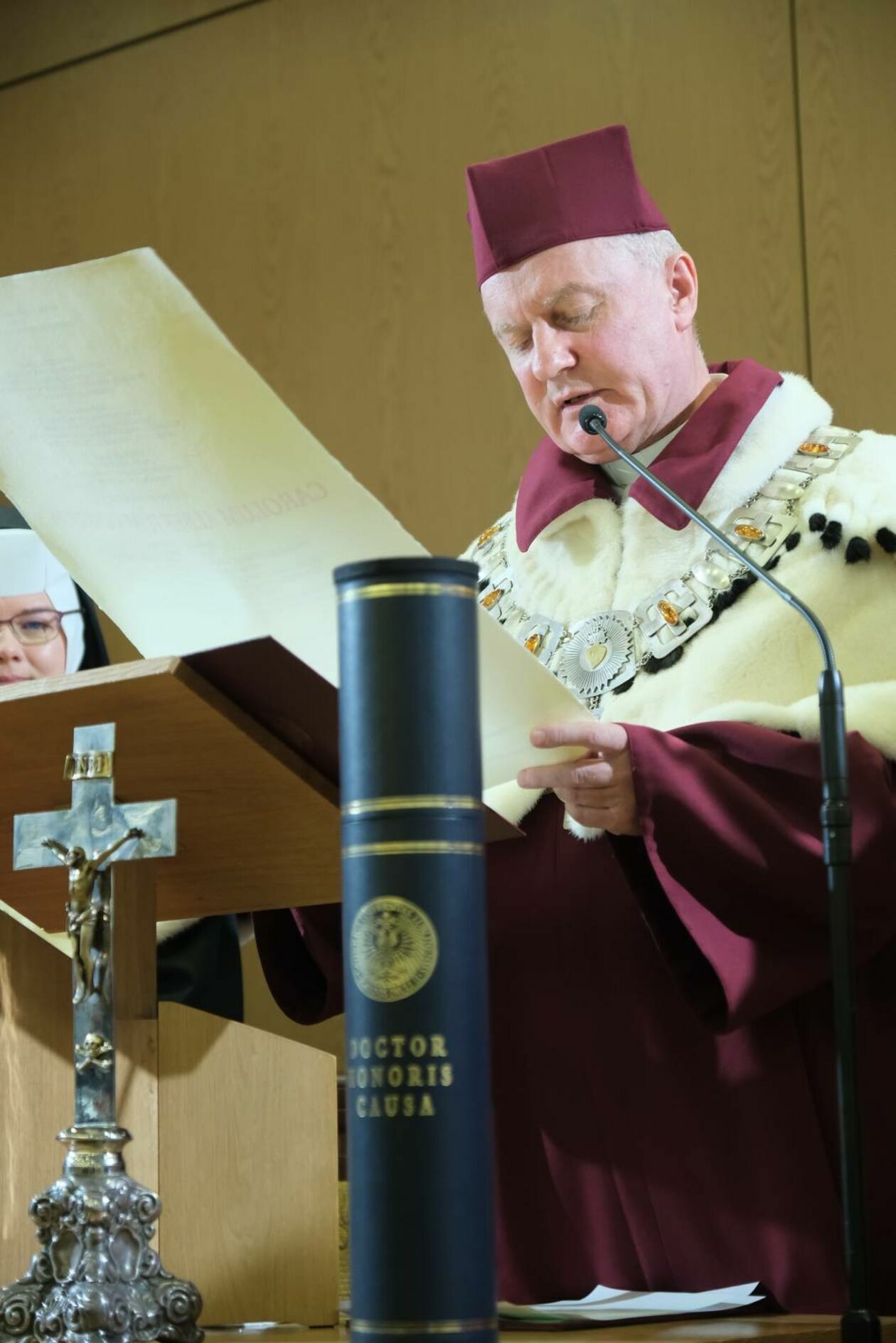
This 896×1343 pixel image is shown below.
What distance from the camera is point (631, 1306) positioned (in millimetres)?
2113

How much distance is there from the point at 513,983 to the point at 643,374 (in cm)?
86

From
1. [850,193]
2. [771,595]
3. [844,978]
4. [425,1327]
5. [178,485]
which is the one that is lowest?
[425,1327]

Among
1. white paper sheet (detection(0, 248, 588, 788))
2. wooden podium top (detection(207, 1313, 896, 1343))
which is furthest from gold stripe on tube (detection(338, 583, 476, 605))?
wooden podium top (detection(207, 1313, 896, 1343))

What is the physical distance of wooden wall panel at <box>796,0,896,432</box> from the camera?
4.38m

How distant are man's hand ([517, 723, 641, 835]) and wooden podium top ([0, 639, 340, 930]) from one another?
0.20 meters

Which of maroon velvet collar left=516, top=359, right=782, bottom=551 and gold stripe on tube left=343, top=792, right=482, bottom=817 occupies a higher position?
maroon velvet collar left=516, top=359, right=782, bottom=551

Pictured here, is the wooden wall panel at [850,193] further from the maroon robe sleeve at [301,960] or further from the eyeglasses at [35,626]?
the maroon robe sleeve at [301,960]

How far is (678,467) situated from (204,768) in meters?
1.11

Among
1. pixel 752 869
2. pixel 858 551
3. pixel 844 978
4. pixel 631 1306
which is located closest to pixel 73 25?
pixel 858 551

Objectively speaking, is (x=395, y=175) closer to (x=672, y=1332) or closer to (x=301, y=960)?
(x=301, y=960)

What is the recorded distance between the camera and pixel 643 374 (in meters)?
2.76

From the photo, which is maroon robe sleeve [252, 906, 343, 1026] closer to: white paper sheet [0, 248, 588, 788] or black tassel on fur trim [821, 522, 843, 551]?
white paper sheet [0, 248, 588, 788]

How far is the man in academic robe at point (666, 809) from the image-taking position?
7.18ft

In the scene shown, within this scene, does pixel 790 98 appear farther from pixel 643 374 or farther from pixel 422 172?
pixel 643 374
